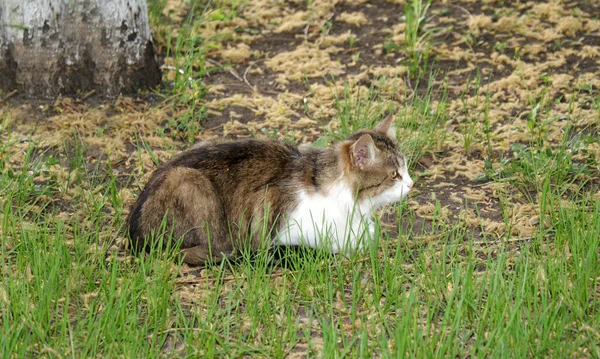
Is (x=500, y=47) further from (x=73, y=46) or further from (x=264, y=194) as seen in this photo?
(x=73, y=46)

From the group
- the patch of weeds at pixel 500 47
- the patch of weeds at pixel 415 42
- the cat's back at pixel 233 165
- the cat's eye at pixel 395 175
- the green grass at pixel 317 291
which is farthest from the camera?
the patch of weeds at pixel 500 47

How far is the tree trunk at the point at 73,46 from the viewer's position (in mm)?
5891

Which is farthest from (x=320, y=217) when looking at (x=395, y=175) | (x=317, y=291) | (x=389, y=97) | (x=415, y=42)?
(x=415, y=42)

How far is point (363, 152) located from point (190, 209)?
0.90 metres

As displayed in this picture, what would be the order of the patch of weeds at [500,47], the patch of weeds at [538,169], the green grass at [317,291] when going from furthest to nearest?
the patch of weeds at [500,47]
the patch of weeds at [538,169]
the green grass at [317,291]

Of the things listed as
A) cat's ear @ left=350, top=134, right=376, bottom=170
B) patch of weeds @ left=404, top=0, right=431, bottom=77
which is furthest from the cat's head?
patch of weeds @ left=404, top=0, right=431, bottom=77

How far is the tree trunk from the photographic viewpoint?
5.89 m

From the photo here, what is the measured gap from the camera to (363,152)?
4406mm

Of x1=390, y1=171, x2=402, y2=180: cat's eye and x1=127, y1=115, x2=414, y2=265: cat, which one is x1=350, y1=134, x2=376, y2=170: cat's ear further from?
x1=390, y1=171, x2=402, y2=180: cat's eye

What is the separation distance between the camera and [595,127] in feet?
18.0

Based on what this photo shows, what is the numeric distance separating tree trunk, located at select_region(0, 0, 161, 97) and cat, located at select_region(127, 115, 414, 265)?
176 centimetres

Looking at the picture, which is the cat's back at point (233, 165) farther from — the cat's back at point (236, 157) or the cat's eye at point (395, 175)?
the cat's eye at point (395, 175)

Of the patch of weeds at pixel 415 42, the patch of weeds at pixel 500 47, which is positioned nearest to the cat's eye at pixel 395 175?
the patch of weeds at pixel 415 42

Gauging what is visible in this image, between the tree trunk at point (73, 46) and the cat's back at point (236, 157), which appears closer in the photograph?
the cat's back at point (236, 157)
